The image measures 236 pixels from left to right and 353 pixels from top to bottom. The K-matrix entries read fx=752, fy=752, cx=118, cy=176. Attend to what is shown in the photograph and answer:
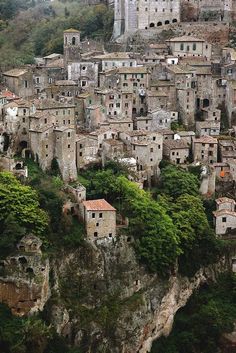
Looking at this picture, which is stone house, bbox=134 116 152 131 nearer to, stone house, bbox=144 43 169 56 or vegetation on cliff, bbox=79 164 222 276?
vegetation on cliff, bbox=79 164 222 276

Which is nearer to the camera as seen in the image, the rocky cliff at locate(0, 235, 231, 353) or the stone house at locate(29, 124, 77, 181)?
the rocky cliff at locate(0, 235, 231, 353)

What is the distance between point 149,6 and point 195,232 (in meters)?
32.9

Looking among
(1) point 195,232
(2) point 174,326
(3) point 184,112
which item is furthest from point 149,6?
(2) point 174,326

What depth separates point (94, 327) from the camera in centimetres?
4250

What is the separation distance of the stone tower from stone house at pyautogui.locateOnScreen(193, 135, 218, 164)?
14.0m

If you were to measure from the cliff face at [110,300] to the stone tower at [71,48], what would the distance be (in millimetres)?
21525

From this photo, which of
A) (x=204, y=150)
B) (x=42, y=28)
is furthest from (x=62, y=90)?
(x=42, y=28)

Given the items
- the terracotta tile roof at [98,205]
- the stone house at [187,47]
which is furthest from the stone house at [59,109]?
the stone house at [187,47]

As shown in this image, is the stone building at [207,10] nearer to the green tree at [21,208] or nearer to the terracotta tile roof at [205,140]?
the terracotta tile roof at [205,140]

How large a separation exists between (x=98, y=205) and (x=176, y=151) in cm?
1102

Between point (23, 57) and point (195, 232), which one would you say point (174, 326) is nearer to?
point (195, 232)

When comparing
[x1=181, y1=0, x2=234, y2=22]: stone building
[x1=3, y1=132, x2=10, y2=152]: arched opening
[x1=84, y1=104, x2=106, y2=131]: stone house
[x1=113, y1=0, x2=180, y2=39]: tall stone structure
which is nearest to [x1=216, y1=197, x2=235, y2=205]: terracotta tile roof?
[x1=84, y1=104, x2=106, y2=131]: stone house

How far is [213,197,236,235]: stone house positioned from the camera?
161ft

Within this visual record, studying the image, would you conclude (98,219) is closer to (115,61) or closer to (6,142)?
(6,142)
